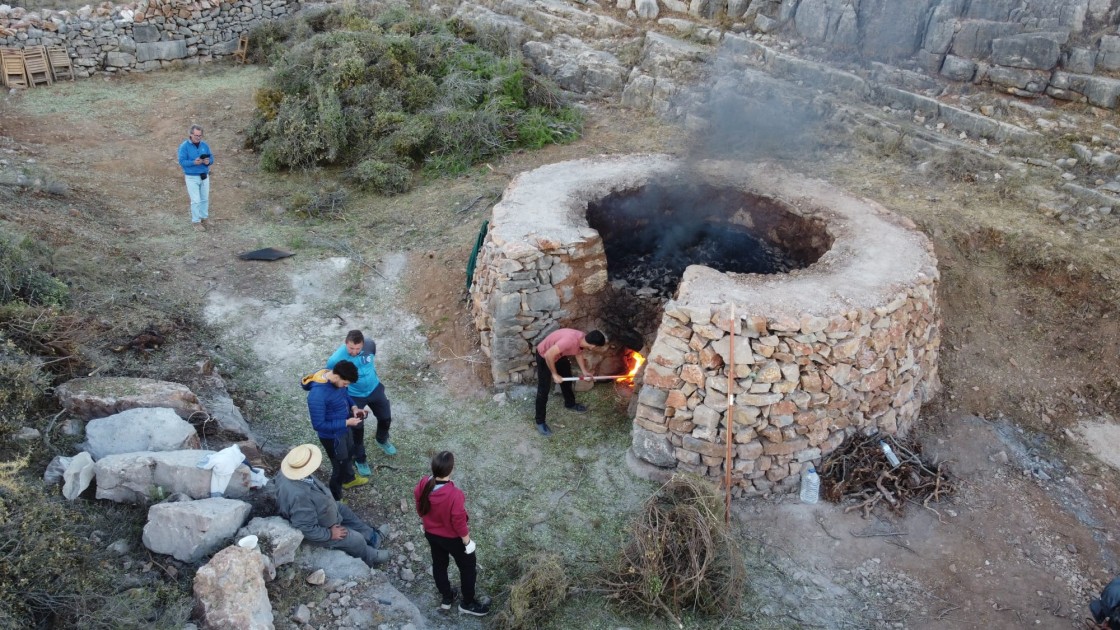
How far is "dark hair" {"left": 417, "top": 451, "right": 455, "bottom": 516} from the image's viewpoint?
4.40 meters

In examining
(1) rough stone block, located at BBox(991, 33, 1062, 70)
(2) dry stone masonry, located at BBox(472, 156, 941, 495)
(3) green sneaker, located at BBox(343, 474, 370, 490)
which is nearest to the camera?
(2) dry stone masonry, located at BBox(472, 156, 941, 495)

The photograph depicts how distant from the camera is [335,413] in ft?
17.4

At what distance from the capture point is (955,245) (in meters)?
8.26

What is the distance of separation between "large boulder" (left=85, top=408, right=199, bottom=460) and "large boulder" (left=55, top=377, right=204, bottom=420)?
0.67 ft

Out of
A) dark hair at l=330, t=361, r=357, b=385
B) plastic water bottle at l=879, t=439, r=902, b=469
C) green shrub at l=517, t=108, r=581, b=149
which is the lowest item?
plastic water bottle at l=879, t=439, r=902, b=469

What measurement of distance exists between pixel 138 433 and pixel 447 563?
238cm

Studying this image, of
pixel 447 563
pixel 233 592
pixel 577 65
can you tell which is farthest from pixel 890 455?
pixel 577 65

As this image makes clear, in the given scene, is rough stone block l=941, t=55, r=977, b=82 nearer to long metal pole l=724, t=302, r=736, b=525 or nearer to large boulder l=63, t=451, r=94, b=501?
long metal pole l=724, t=302, r=736, b=525

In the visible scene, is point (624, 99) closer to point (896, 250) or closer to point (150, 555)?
point (896, 250)

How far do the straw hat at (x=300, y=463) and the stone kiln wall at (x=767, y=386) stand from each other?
279 centimetres

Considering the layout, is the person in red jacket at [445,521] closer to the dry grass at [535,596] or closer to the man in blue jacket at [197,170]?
the dry grass at [535,596]

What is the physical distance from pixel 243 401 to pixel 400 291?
2483 millimetres

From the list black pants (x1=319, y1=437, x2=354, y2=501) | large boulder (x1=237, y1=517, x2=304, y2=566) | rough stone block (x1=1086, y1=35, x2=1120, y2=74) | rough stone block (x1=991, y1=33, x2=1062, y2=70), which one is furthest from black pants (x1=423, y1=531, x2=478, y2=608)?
rough stone block (x1=1086, y1=35, x2=1120, y2=74)

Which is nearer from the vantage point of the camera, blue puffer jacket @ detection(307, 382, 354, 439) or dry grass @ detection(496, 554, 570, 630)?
dry grass @ detection(496, 554, 570, 630)
